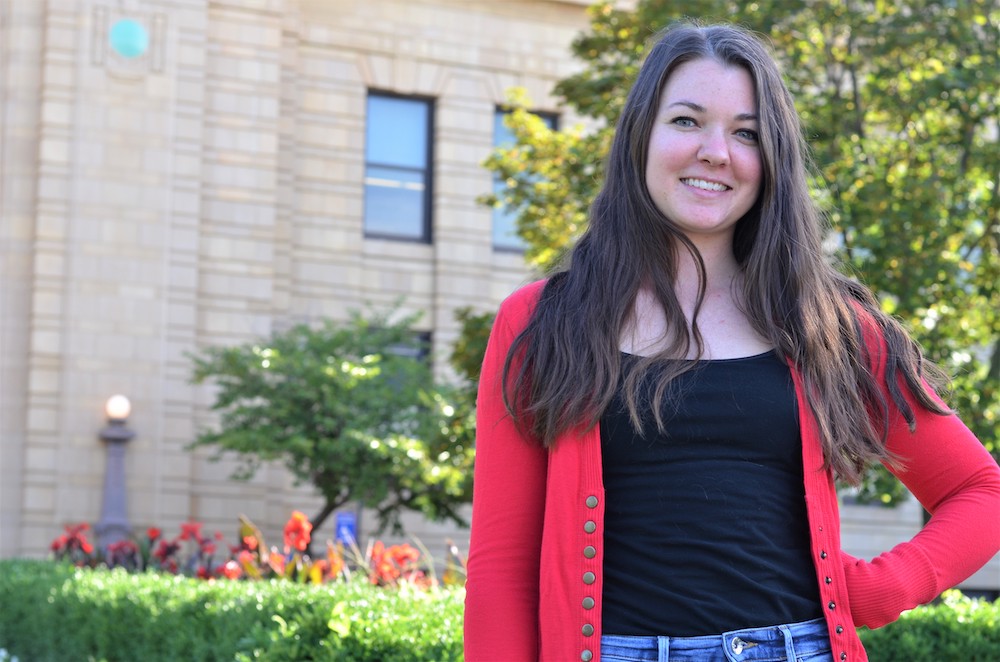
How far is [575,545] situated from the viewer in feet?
8.89

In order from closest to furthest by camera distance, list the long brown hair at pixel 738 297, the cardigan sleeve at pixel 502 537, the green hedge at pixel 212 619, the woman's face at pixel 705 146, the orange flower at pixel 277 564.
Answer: the cardigan sleeve at pixel 502 537, the long brown hair at pixel 738 297, the woman's face at pixel 705 146, the green hedge at pixel 212 619, the orange flower at pixel 277 564

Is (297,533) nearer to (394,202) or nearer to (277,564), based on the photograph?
(277,564)

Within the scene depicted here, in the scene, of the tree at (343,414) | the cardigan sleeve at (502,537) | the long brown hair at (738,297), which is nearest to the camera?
the cardigan sleeve at (502,537)

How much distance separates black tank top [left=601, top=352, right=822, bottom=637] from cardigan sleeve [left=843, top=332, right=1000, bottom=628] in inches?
4.9

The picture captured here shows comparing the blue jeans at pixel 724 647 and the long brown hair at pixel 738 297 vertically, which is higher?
the long brown hair at pixel 738 297

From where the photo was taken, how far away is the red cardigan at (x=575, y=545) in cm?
270

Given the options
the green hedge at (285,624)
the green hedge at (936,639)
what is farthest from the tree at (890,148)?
the green hedge at (936,639)

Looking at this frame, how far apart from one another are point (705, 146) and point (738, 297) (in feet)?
1.03

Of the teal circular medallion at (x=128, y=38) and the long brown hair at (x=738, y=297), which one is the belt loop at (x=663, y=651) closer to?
the long brown hair at (x=738, y=297)

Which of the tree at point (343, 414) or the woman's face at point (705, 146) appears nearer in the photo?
the woman's face at point (705, 146)

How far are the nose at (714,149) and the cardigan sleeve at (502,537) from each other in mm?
563

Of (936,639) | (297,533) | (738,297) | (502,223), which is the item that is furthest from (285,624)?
(502,223)

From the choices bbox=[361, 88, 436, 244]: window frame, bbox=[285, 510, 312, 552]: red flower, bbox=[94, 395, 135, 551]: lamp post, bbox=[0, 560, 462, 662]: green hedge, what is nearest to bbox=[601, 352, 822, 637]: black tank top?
bbox=[0, 560, 462, 662]: green hedge

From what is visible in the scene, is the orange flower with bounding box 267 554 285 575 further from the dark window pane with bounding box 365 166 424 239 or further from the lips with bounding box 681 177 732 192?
the dark window pane with bounding box 365 166 424 239
